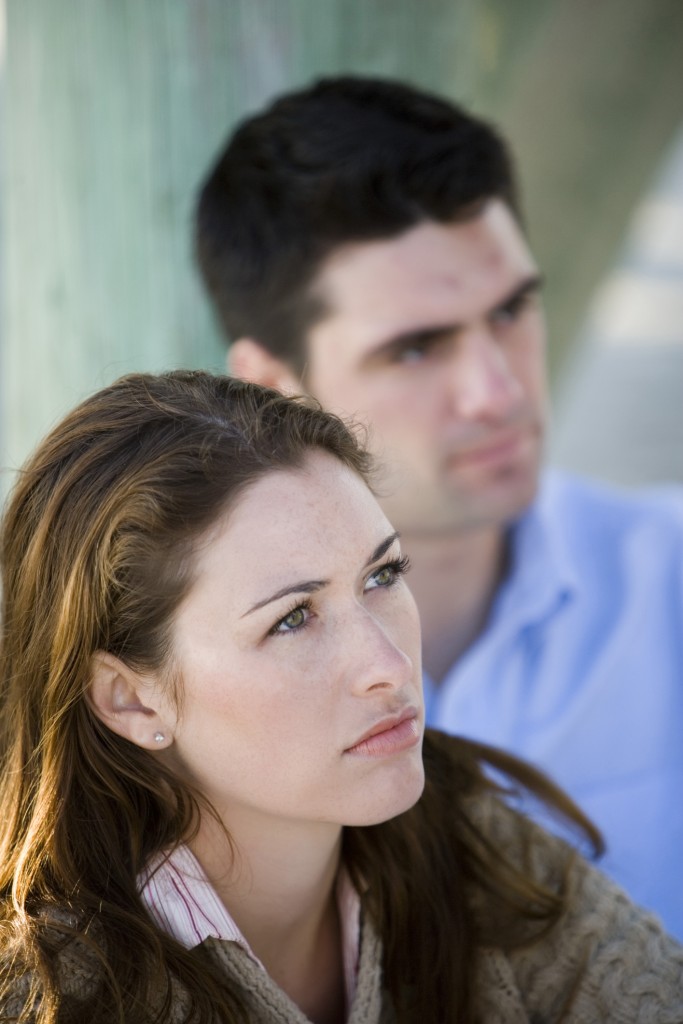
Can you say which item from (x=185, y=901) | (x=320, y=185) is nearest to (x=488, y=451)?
(x=320, y=185)

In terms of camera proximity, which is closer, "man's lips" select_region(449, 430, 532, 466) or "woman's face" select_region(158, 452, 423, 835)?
"woman's face" select_region(158, 452, 423, 835)

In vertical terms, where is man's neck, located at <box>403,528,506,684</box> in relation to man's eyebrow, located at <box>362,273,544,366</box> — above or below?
below

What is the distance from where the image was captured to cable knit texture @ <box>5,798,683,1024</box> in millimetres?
1715

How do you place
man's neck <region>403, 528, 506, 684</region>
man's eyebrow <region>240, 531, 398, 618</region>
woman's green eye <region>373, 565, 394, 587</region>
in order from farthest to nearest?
man's neck <region>403, 528, 506, 684</region>, woman's green eye <region>373, 565, 394, 587</region>, man's eyebrow <region>240, 531, 398, 618</region>

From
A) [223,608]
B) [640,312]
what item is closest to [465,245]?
[223,608]

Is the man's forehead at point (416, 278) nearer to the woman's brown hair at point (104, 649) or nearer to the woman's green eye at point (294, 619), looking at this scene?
the woman's brown hair at point (104, 649)

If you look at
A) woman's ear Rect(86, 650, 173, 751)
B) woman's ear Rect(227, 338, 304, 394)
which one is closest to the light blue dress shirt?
woman's ear Rect(227, 338, 304, 394)

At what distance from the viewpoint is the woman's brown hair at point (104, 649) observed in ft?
4.91

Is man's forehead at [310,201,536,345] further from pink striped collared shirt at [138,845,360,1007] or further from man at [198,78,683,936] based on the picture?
pink striped collared shirt at [138,845,360,1007]

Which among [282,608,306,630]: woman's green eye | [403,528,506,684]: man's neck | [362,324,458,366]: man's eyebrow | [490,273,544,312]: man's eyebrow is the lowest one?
[403,528,506,684]: man's neck

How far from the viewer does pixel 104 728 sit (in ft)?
5.25

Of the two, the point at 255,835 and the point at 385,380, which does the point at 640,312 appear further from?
the point at 255,835

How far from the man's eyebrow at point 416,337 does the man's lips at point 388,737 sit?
1129 mm

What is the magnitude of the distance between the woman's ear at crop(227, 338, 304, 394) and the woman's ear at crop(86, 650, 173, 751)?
1.21 meters
